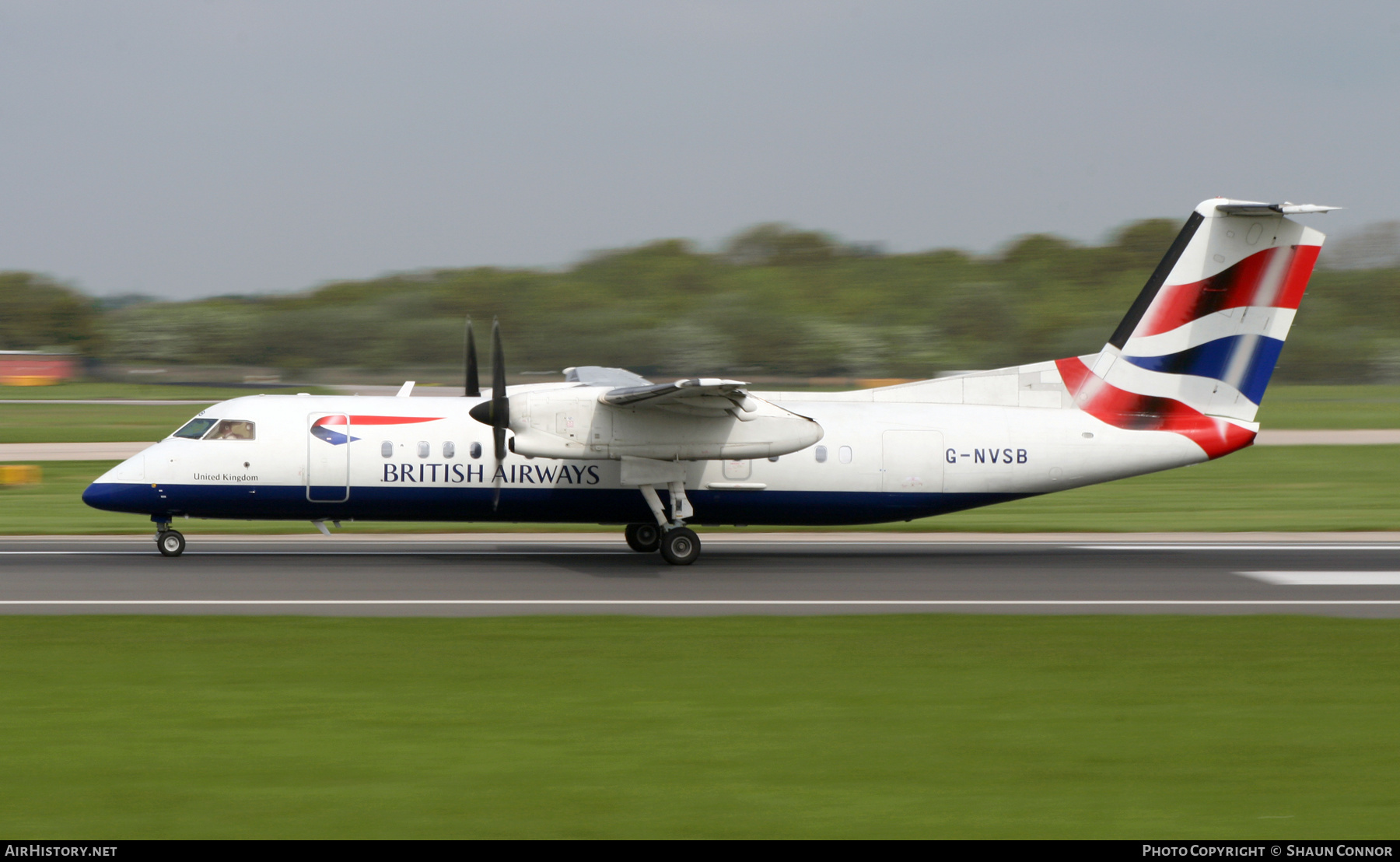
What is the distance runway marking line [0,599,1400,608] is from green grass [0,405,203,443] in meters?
31.3

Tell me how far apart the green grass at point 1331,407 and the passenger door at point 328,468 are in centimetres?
3492

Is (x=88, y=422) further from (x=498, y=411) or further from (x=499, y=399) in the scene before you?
(x=499, y=399)

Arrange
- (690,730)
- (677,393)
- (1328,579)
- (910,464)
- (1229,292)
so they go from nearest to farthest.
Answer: (690,730) → (677,393) → (1328,579) → (910,464) → (1229,292)

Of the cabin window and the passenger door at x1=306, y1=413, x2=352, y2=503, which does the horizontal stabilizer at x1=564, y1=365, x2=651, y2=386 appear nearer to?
the passenger door at x1=306, y1=413, x2=352, y2=503

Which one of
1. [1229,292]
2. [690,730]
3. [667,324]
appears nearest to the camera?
[690,730]

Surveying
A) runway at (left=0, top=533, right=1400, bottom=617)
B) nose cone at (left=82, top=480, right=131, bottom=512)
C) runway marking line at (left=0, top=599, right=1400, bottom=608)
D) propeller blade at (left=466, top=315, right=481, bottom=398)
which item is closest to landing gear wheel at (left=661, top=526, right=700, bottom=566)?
runway at (left=0, top=533, right=1400, bottom=617)

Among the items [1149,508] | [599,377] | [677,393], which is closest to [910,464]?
[677,393]

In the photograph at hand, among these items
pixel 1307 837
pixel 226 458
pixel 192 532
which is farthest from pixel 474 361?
pixel 1307 837

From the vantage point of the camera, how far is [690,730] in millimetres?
8594

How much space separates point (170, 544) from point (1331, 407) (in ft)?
204

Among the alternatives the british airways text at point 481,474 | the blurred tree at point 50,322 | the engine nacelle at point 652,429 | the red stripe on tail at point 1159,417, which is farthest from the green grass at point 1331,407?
the blurred tree at point 50,322

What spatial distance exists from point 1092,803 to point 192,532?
60.9 ft

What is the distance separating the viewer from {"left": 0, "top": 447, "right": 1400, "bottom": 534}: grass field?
23031 mm

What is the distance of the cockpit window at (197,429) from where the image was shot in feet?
58.0
